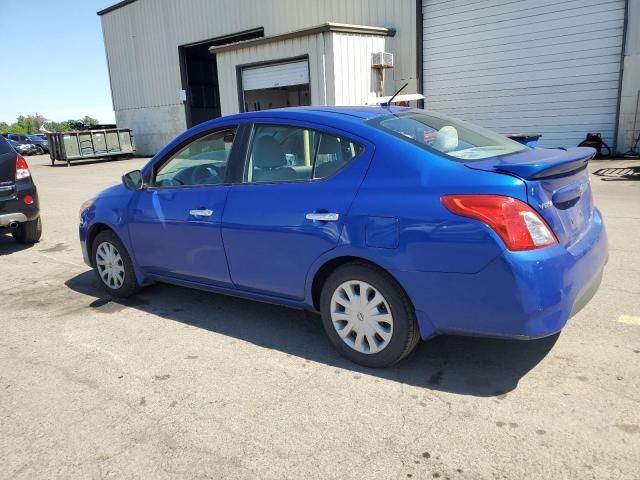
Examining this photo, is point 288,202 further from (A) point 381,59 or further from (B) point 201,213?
(A) point 381,59

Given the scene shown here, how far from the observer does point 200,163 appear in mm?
4391

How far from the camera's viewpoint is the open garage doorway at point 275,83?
15977 mm

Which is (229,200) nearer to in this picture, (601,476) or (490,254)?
(490,254)

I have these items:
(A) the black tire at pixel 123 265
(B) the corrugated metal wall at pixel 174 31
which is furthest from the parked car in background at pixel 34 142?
(A) the black tire at pixel 123 265

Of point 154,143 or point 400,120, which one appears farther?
point 154,143

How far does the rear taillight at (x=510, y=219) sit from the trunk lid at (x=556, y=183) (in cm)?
7

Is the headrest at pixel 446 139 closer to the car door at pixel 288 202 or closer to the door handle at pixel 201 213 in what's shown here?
the car door at pixel 288 202

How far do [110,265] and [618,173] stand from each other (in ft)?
34.5

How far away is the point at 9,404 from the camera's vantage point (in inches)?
127

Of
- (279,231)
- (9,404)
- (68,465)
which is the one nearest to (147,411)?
(68,465)

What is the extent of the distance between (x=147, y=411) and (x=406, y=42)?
1535 centimetres

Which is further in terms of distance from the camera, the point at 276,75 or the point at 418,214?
the point at 276,75

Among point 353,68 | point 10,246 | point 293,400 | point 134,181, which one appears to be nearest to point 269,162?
point 134,181

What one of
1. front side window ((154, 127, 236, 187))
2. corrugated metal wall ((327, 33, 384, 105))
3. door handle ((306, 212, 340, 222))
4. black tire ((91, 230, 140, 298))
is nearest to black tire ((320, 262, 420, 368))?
door handle ((306, 212, 340, 222))
